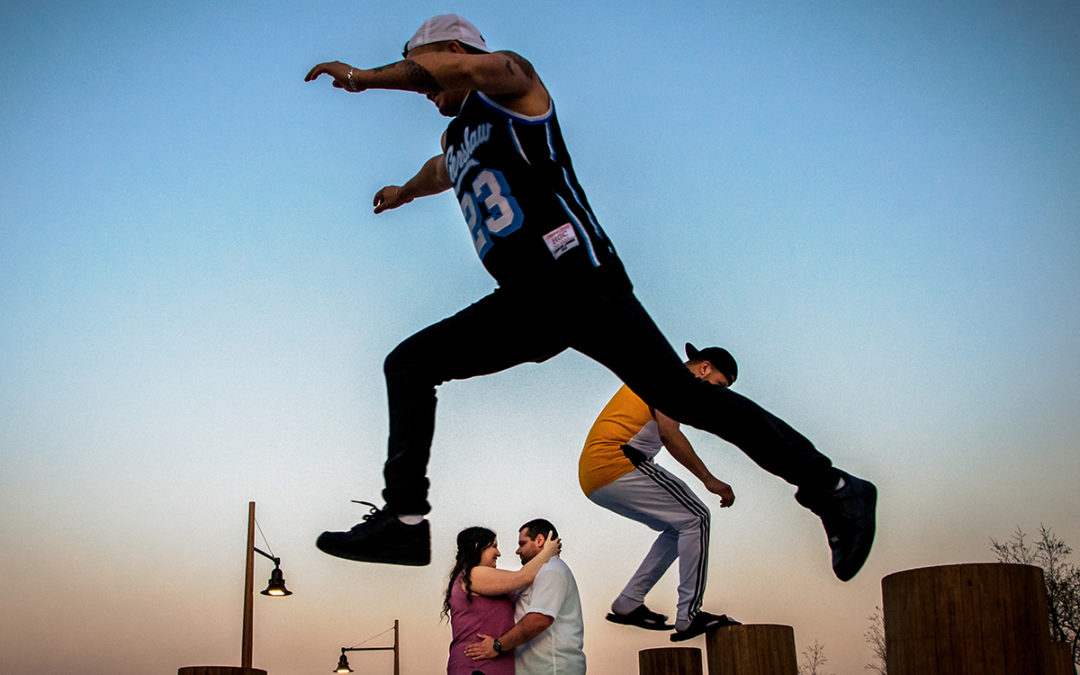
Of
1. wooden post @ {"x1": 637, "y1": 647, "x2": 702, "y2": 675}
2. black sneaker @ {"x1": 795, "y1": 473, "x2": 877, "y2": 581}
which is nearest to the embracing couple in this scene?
wooden post @ {"x1": 637, "y1": 647, "x2": 702, "y2": 675}

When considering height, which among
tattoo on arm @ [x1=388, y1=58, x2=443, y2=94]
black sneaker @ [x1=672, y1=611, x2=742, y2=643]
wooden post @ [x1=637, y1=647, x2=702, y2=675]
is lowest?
wooden post @ [x1=637, y1=647, x2=702, y2=675]

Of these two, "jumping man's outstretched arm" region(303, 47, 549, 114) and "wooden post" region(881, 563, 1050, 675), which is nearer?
"wooden post" region(881, 563, 1050, 675)

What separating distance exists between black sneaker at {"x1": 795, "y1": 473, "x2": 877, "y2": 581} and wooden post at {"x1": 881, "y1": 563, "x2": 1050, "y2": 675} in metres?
0.69

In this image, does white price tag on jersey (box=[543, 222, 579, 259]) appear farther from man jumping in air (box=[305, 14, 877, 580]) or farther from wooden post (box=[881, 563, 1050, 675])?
wooden post (box=[881, 563, 1050, 675])

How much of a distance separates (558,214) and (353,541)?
1.37 m

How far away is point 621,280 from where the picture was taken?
11.7 ft

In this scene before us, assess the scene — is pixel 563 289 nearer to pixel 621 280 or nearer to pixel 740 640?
pixel 621 280

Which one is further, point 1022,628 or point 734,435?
point 734,435

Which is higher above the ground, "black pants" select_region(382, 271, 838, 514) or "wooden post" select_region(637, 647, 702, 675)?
"black pants" select_region(382, 271, 838, 514)

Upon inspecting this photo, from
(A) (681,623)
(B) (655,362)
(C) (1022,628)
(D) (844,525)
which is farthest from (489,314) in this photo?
(A) (681,623)

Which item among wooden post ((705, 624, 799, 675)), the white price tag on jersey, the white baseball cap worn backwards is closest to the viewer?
the white price tag on jersey

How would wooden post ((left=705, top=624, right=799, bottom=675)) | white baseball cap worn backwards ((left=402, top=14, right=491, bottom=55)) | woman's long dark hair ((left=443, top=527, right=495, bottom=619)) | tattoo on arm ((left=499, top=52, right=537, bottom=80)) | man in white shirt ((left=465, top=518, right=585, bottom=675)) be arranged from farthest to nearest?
woman's long dark hair ((left=443, top=527, right=495, bottom=619)), man in white shirt ((left=465, top=518, right=585, bottom=675)), wooden post ((left=705, top=624, right=799, bottom=675)), white baseball cap worn backwards ((left=402, top=14, right=491, bottom=55)), tattoo on arm ((left=499, top=52, right=537, bottom=80))

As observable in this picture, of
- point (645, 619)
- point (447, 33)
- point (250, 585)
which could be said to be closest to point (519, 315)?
point (447, 33)

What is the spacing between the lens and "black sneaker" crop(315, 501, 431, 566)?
11.9 feet
